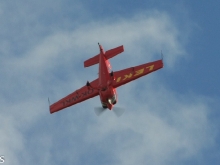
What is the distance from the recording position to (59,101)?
120375 millimetres

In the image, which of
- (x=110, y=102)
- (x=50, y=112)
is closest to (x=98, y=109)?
(x=110, y=102)

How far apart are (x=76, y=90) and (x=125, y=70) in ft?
27.3

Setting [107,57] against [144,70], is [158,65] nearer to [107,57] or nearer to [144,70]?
[144,70]

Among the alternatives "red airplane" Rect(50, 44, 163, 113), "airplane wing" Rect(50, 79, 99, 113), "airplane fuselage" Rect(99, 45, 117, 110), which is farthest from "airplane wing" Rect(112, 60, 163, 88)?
"airplane wing" Rect(50, 79, 99, 113)

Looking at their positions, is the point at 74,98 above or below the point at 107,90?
above

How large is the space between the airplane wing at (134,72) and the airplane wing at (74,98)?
13.3 ft

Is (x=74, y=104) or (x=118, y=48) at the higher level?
(x=118, y=48)

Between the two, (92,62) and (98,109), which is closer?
(98,109)

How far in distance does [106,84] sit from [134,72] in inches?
217

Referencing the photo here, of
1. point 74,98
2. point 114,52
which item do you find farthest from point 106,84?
point 114,52

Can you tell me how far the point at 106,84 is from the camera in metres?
115

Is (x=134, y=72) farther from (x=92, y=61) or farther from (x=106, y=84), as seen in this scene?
(x=92, y=61)

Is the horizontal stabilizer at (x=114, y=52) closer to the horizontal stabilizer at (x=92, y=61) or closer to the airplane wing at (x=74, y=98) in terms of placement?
the horizontal stabilizer at (x=92, y=61)

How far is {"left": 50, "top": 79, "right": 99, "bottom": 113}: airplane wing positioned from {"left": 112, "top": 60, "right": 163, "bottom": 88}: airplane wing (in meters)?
4.06
